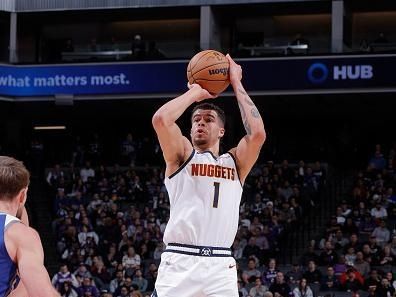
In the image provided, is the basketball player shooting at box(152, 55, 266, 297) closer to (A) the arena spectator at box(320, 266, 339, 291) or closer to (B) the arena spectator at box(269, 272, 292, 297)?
(B) the arena spectator at box(269, 272, 292, 297)

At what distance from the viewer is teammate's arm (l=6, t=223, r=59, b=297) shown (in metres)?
5.27

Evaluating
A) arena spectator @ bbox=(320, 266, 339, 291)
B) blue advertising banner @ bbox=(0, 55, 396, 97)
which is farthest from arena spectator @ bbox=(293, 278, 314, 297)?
blue advertising banner @ bbox=(0, 55, 396, 97)

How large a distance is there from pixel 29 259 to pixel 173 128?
2.68 m

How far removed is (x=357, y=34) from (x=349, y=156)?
170 inches

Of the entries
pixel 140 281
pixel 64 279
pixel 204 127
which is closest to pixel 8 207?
pixel 204 127

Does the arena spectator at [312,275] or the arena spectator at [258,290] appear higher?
the arena spectator at [312,275]

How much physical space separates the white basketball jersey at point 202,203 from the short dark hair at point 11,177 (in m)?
2.59

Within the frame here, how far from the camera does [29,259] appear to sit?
5395 millimetres

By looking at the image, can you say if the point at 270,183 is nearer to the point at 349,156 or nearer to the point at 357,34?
the point at 349,156

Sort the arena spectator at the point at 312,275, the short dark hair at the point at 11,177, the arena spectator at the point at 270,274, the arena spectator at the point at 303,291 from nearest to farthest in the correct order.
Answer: the short dark hair at the point at 11,177, the arena spectator at the point at 303,291, the arena spectator at the point at 312,275, the arena spectator at the point at 270,274

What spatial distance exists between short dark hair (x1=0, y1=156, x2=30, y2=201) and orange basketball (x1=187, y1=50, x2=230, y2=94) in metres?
3.04

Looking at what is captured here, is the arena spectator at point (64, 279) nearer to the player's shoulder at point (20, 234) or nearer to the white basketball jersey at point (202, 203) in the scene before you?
the white basketball jersey at point (202, 203)

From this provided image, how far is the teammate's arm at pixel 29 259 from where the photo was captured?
Answer: 5270 mm

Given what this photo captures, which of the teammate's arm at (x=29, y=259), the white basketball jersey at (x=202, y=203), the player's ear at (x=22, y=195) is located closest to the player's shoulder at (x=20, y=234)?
the teammate's arm at (x=29, y=259)
